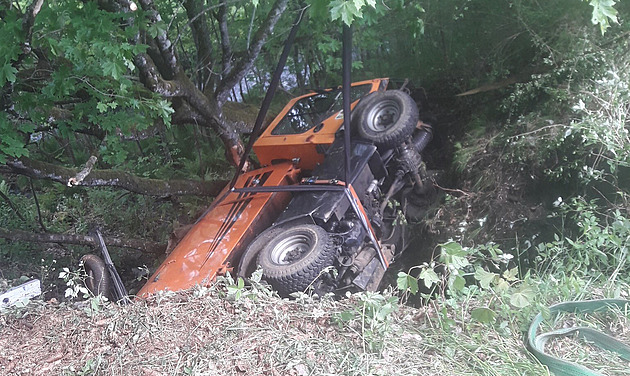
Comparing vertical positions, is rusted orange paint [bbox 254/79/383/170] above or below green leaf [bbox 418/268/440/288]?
above

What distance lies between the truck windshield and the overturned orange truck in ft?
0.05

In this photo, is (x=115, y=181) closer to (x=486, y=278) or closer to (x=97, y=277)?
(x=97, y=277)

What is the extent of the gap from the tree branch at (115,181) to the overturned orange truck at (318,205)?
3.32ft

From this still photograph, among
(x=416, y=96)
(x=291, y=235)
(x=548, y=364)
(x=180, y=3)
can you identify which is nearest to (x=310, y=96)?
(x=416, y=96)

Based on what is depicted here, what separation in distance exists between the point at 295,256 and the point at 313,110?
2.53 meters

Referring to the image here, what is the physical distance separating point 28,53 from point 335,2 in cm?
282

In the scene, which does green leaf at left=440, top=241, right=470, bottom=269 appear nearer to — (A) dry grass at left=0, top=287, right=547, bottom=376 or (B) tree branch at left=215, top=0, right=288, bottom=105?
(A) dry grass at left=0, top=287, right=547, bottom=376

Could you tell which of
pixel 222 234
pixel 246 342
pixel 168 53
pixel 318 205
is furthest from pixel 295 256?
pixel 168 53

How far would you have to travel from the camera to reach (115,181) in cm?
551

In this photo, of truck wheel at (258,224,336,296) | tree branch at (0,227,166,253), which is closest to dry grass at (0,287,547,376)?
truck wheel at (258,224,336,296)

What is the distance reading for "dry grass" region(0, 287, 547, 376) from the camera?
6.75 ft

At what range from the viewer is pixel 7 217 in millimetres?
7199

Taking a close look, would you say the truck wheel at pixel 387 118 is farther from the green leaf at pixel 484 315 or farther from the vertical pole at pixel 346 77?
the green leaf at pixel 484 315

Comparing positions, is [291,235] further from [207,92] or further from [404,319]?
[207,92]
